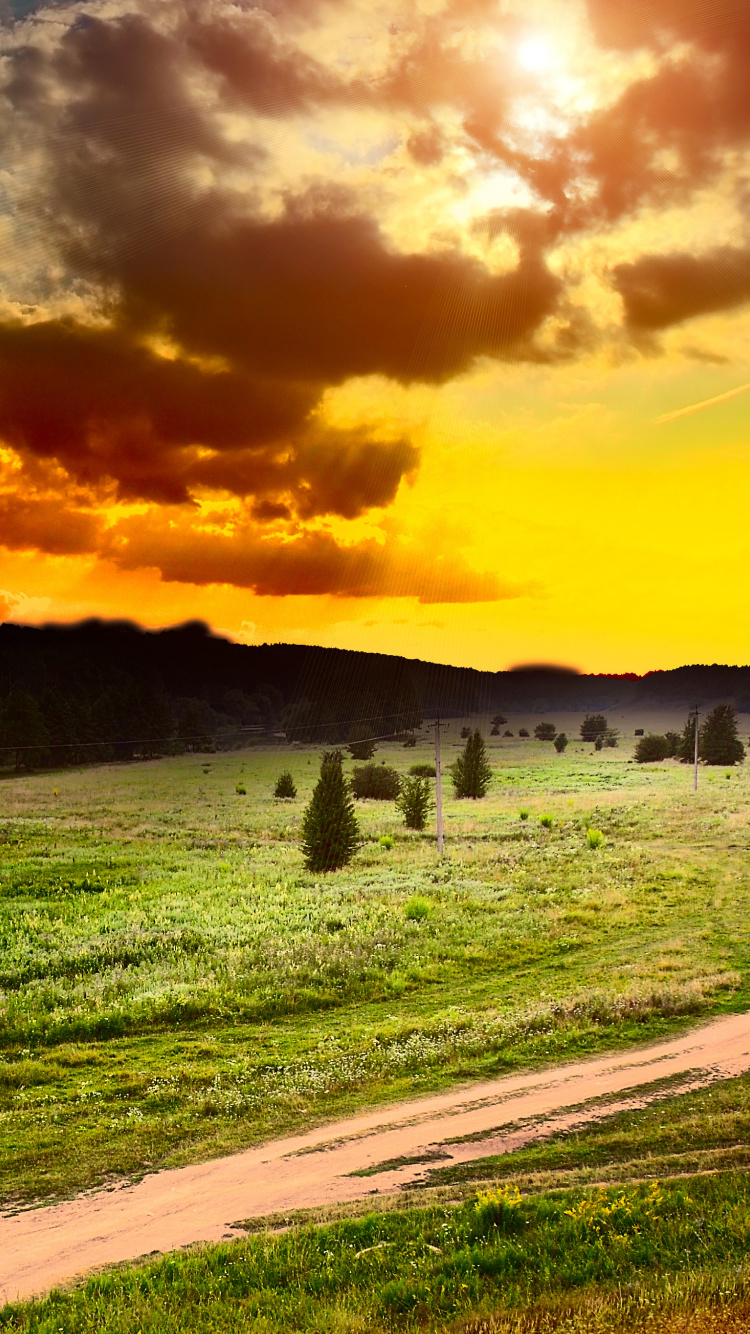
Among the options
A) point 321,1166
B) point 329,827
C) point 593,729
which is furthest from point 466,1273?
point 593,729

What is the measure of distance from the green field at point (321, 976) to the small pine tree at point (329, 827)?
131cm

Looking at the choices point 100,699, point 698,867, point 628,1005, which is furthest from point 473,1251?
point 100,699

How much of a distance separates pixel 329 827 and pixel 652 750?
84.5m

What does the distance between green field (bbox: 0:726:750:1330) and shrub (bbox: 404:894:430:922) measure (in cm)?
16

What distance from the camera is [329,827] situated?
136 feet

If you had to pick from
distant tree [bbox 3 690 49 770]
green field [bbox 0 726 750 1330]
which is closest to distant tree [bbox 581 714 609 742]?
distant tree [bbox 3 690 49 770]

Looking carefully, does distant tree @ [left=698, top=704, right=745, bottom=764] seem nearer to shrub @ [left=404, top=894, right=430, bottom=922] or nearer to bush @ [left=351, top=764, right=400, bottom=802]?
bush @ [left=351, top=764, right=400, bottom=802]

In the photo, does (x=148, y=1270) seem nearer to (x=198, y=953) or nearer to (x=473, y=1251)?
(x=473, y=1251)

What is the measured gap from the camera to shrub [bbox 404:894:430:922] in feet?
97.0

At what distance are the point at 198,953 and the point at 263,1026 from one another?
646 centimetres

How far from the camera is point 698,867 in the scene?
123 ft

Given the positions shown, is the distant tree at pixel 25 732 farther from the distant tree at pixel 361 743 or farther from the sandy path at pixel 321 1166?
the sandy path at pixel 321 1166

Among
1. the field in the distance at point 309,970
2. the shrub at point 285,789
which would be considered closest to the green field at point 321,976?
the field in the distance at point 309,970

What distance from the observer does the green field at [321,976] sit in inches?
594
